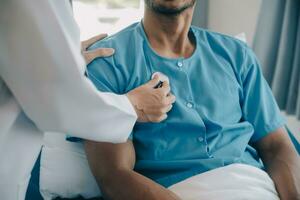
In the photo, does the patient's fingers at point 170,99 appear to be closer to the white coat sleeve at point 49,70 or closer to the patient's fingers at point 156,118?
the patient's fingers at point 156,118

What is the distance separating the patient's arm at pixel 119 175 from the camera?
964mm

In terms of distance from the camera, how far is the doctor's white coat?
0.58m

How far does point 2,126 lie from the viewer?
666 mm

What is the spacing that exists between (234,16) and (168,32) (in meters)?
1.05

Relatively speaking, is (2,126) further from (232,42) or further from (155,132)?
(232,42)

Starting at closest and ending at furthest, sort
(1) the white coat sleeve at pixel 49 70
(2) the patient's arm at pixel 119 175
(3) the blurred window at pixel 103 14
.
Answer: (1) the white coat sleeve at pixel 49 70 < (2) the patient's arm at pixel 119 175 < (3) the blurred window at pixel 103 14

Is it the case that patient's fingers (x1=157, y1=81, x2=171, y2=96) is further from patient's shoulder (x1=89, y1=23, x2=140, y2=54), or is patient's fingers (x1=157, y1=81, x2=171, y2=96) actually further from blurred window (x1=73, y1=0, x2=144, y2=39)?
blurred window (x1=73, y1=0, x2=144, y2=39)

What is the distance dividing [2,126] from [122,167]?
418mm

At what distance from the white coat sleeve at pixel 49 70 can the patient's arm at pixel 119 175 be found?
1.00ft

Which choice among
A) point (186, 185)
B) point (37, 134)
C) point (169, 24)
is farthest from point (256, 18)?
point (37, 134)

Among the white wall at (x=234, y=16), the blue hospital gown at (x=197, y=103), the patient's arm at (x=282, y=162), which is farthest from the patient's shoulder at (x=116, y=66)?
the white wall at (x=234, y=16)

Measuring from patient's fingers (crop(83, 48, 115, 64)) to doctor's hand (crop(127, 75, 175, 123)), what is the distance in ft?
0.56

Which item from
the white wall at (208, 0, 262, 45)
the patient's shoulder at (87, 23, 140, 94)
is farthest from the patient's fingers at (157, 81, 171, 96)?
the white wall at (208, 0, 262, 45)

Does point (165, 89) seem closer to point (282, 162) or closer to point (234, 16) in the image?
point (282, 162)
